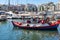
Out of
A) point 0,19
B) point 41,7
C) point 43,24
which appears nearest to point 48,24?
point 43,24

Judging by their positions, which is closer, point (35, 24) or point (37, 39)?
point (37, 39)

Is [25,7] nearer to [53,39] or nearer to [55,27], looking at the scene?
[55,27]

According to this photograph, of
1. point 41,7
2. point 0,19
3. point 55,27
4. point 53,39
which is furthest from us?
point 41,7

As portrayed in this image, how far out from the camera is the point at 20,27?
41250 millimetres

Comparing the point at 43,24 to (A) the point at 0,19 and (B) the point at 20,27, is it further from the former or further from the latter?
(A) the point at 0,19

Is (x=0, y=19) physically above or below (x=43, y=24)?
below

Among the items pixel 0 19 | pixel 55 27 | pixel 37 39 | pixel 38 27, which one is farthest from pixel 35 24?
pixel 0 19

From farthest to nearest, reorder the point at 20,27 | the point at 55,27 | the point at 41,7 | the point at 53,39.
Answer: the point at 41,7
the point at 20,27
the point at 55,27
the point at 53,39

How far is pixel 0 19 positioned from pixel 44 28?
24.4 metres

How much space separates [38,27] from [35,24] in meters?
1.12

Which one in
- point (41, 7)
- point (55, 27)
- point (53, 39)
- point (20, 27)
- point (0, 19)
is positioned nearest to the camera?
point (53, 39)

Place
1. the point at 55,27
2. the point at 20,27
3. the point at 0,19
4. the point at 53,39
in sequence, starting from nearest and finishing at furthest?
the point at 53,39
the point at 55,27
the point at 20,27
the point at 0,19

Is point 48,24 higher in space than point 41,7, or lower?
higher

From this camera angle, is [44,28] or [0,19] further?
[0,19]
